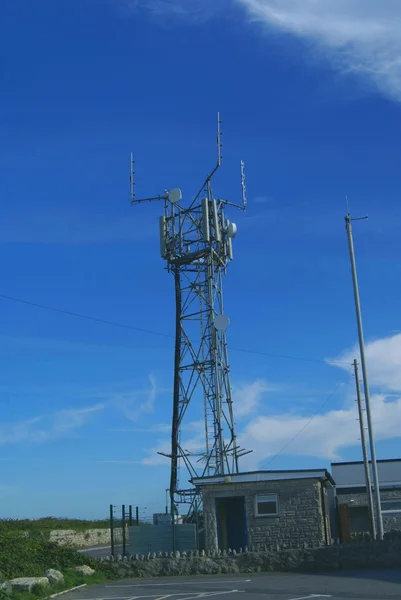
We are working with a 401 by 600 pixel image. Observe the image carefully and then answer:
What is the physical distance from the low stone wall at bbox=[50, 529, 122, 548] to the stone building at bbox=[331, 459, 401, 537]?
51.9 ft

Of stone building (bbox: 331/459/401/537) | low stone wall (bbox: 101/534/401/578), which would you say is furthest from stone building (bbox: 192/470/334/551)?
stone building (bbox: 331/459/401/537)

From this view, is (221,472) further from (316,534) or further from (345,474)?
(345,474)

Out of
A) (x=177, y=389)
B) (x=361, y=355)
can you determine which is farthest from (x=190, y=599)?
(x=177, y=389)

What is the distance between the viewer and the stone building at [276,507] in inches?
1057

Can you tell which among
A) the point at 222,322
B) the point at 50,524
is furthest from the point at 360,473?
the point at 50,524

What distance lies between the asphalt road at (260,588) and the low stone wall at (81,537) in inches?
842

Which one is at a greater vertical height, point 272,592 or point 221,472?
point 221,472

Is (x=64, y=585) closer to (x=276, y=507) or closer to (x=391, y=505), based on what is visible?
(x=276, y=507)

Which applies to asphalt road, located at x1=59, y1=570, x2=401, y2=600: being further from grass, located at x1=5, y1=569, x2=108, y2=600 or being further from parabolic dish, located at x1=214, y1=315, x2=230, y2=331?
parabolic dish, located at x1=214, y1=315, x2=230, y2=331

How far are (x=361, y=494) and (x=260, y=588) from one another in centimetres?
2013

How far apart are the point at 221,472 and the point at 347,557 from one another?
394 inches

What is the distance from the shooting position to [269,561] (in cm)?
2430

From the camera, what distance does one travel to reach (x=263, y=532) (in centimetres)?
2697

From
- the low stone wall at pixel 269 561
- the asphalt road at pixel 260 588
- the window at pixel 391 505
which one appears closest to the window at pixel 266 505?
the low stone wall at pixel 269 561
